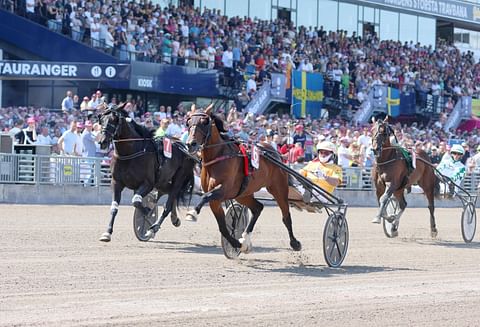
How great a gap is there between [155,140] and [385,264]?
3.59 metres

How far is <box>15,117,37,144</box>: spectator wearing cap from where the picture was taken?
65.3 feet

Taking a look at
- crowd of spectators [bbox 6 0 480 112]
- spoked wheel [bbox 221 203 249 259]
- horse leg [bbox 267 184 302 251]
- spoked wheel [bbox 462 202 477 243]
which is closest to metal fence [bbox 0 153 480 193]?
crowd of spectators [bbox 6 0 480 112]

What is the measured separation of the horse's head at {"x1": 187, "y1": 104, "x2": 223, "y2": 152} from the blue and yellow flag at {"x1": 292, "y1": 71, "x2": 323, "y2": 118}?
20.3 meters

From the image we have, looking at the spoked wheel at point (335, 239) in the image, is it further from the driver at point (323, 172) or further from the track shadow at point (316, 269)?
the driver at point (323, 172)

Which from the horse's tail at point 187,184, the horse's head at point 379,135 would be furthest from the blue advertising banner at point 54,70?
the horse's tail at point 187,184

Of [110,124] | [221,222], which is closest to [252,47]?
[110,124]

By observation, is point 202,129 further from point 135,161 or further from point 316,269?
point 135,161

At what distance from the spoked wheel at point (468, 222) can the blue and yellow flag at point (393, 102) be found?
1960 cm

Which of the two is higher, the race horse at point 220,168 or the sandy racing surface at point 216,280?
the race horse at point 220,168

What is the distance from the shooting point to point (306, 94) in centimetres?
3183

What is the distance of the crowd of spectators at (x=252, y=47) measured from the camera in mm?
26250

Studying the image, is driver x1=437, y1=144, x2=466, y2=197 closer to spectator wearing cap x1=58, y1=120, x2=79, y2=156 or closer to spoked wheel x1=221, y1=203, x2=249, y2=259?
spoked wheel x1=221, y1=203, x2=249, y2=259

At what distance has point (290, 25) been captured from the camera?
120ft

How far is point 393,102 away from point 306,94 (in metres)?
5.56
